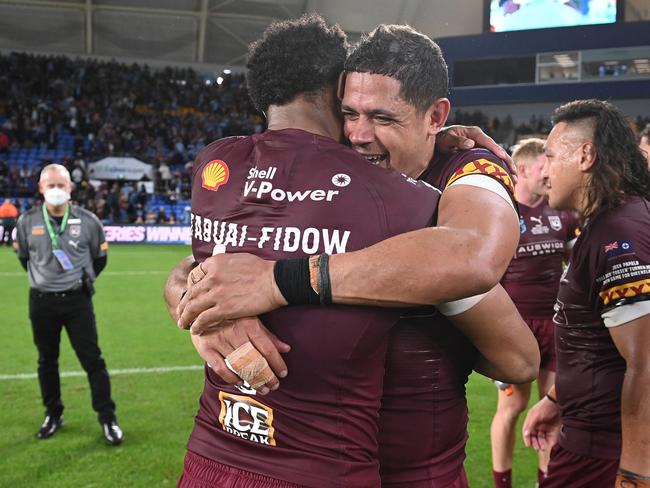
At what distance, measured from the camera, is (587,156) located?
264cm

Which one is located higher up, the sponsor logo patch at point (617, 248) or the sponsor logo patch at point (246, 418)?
the sponsor logo patch at point (617, 248)

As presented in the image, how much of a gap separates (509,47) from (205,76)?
49.7 ft

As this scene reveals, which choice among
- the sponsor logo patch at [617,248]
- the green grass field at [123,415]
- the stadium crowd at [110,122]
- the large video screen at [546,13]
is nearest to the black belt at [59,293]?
the green grass field at [123,415]

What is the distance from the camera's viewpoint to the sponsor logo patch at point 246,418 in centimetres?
165

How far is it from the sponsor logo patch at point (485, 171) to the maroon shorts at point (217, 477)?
36.3 inches

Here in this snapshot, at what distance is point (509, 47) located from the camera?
31.2m

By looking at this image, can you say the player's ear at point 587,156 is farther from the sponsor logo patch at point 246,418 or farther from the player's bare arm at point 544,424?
the sponsor logo patch at point 246,418

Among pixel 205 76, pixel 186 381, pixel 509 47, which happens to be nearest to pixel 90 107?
pixel 205 76

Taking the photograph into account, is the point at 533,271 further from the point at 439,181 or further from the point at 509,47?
the point at 509,47

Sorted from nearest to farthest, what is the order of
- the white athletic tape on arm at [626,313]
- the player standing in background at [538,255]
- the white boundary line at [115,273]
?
the white athletic tape on arm at [626,313]
the player standing in background at [538,255]
the white boundary line at [115,273]

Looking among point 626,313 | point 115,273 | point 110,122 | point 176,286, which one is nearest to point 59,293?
point 176,286

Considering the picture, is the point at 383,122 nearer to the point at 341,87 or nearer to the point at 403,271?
the point at 341,87

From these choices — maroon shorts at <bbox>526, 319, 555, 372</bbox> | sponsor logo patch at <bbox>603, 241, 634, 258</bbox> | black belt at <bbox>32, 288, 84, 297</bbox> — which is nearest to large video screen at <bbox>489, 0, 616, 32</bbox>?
maroon shorts at <bbox>526, 319, 555, 372</bbox>

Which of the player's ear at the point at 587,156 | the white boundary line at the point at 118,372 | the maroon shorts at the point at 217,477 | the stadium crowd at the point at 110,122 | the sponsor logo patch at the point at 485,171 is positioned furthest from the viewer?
the stadium crowd at the point at 110,122
